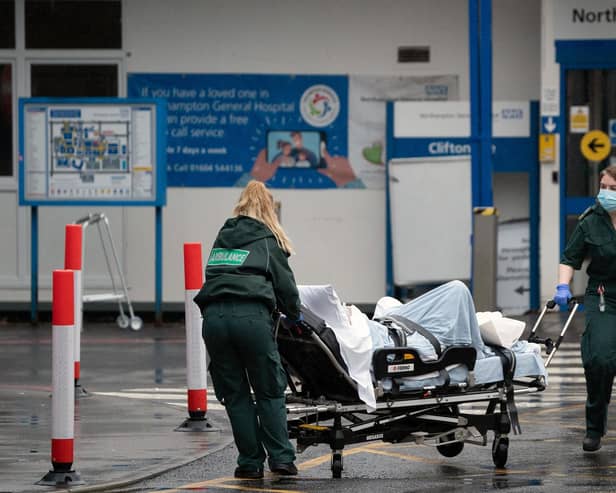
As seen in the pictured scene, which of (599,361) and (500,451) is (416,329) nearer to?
(500,451)

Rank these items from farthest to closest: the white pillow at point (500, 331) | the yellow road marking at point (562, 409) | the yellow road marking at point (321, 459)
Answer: the yellow road marking at point (562, 409) < the yellow road marking at point (321, 459) < the white pillow at point (500, 331)

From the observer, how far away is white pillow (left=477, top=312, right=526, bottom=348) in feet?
31.4

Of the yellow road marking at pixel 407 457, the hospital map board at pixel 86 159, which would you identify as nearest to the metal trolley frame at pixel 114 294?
the hospital map board at pixel 86 159

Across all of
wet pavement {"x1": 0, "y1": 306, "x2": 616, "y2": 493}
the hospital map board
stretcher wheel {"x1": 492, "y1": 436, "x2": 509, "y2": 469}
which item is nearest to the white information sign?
the hospital map board

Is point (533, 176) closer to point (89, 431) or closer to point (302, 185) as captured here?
point (302, 185)

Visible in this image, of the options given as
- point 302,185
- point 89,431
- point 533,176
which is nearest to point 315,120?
point 302,185

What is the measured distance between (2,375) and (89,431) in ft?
11.8

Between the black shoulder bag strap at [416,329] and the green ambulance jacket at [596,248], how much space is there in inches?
57.3

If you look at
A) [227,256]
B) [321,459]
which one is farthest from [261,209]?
[321,459]

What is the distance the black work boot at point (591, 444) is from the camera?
9992mm

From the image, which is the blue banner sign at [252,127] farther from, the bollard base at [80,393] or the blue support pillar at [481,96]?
the bollard base at [80,393]

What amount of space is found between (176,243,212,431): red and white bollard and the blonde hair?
1826mm

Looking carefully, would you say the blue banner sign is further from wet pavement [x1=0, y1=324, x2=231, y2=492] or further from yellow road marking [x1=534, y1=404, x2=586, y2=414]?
yellow road marking [x1=534, y1=404, x2=586, y2=414]

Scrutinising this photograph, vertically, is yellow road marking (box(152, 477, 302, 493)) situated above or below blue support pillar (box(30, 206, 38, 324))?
below
